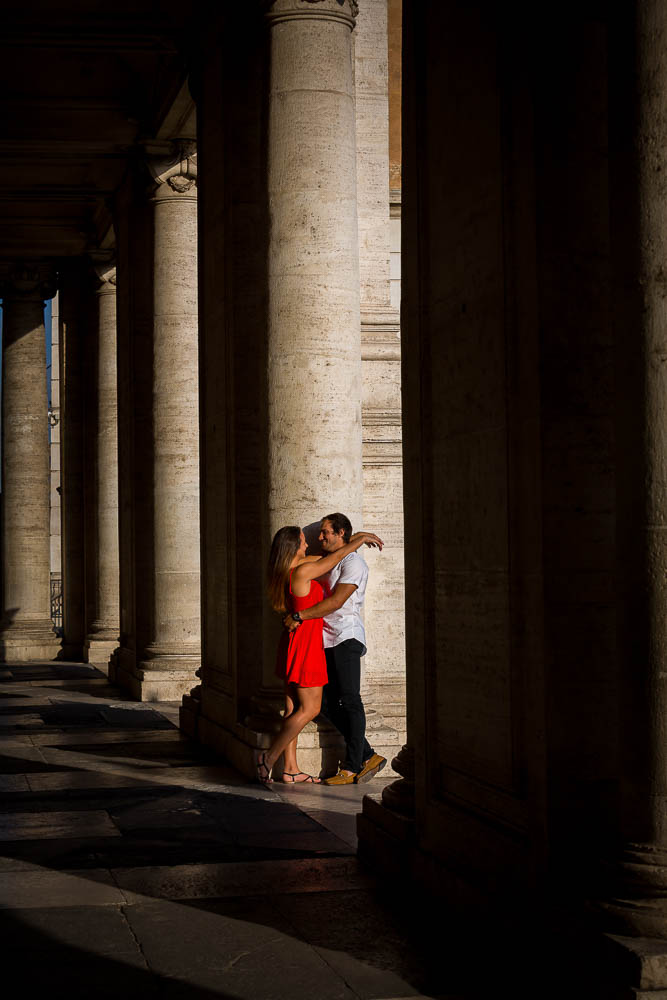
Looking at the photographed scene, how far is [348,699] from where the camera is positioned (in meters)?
14.0

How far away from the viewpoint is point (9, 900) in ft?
30.7

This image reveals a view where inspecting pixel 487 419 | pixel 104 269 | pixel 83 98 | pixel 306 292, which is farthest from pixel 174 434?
pixel 487 419

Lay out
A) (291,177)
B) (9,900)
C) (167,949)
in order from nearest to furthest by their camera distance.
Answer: (167,949) < (9,900) < (291,177)

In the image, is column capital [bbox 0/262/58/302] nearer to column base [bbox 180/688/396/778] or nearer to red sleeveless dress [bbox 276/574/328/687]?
column base [bbox 180/688/396/778]

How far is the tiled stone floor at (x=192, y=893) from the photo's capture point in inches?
301

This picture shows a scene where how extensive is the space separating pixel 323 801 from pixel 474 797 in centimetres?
490

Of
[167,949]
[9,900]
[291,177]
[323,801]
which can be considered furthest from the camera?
[291,177]

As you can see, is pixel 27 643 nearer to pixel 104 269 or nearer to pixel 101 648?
pixel 101 648

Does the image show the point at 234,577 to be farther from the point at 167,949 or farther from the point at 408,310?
the point at 167,949

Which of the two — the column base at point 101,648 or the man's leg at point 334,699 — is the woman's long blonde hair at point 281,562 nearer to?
the man's leg at point 334,699

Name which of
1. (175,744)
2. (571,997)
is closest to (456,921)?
(571,997)

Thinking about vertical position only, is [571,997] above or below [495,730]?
below

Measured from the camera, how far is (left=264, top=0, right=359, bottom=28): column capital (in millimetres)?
14734

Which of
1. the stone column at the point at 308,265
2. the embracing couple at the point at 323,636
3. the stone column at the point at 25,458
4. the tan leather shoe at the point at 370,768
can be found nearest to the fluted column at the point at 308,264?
the stone column at the point at 308,265
